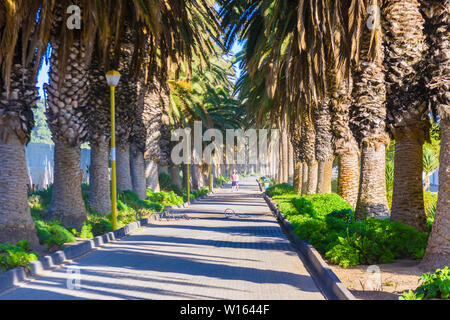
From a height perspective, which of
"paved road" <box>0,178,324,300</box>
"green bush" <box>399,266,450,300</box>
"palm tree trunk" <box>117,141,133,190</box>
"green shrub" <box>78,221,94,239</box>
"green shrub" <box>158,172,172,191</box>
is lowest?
"paved road" <box>0,178,324,300</box>

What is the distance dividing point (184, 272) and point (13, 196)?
4.36 meters

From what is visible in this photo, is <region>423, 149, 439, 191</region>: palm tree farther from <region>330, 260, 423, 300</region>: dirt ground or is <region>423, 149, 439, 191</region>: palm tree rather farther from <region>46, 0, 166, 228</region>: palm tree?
<region>330, 260, 423, 300</region>: dirt ground

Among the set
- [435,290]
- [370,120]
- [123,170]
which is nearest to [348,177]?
[370,120]

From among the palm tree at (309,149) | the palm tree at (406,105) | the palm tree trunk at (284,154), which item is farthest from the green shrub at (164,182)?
the palm tree at (406,105)

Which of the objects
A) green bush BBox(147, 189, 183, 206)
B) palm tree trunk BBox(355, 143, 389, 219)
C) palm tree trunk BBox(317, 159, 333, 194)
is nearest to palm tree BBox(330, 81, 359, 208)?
palm tree trunk BBox(355, 143, 389, 219)

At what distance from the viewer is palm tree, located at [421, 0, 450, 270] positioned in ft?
27.7

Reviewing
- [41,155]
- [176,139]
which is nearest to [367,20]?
[176,139]

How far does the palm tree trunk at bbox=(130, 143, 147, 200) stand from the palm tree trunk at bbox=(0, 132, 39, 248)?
1398 centimetres

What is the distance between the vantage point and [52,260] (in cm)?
1027

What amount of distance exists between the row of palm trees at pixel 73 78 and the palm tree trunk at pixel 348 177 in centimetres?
621

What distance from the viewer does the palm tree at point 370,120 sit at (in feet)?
41.6

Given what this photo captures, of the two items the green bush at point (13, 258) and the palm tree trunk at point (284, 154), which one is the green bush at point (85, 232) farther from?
the palm tree trunk at point (284, 154)

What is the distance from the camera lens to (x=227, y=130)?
50.0 meters
